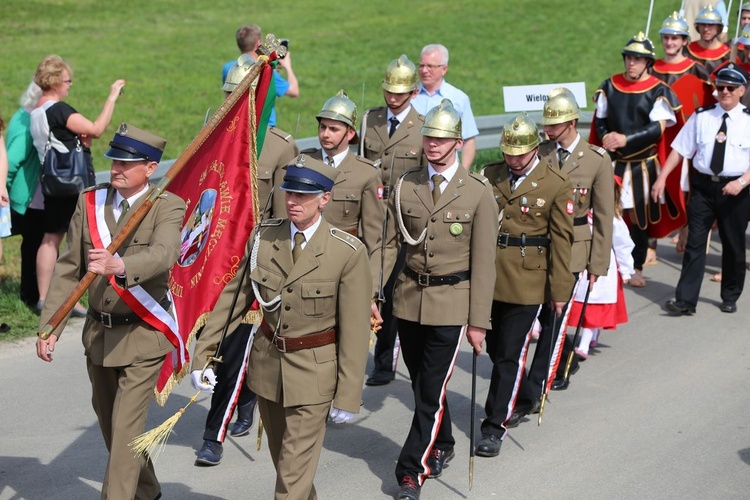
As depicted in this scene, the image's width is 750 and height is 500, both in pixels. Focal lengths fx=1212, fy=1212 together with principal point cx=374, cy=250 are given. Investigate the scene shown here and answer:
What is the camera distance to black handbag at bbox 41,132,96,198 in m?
9.77

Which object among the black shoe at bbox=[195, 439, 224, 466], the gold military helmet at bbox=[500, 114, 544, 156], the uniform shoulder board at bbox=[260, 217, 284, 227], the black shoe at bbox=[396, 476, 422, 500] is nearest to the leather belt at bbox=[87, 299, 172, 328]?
the uniform shoulder board at bbox=[260, 217, 284, 227]

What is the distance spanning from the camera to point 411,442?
700cm

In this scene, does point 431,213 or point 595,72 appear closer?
point 431,213

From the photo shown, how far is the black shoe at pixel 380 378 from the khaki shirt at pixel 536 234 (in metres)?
1.58

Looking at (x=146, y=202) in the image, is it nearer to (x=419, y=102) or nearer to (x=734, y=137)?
(x=419, y=102)

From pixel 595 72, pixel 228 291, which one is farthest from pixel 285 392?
pixel 595 72

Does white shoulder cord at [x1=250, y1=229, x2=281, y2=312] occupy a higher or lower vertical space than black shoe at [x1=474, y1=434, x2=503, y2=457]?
higher

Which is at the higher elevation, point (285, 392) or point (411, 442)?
point (285, 392)

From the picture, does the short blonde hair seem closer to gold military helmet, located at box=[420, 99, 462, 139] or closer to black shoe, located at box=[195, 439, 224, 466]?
black shoe, located at box=[195, 439, 224, 466]

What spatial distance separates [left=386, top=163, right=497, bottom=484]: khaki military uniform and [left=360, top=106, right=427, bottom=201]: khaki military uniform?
195 cm

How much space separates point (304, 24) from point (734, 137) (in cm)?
1753

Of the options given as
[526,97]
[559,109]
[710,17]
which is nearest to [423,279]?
[559,109]

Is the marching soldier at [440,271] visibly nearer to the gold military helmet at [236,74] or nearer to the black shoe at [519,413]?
the black shoe at [519,413]

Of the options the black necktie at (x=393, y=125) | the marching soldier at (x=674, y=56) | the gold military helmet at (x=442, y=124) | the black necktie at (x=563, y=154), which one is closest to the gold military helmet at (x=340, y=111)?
the gold military helmet at (x=442, y=124)
